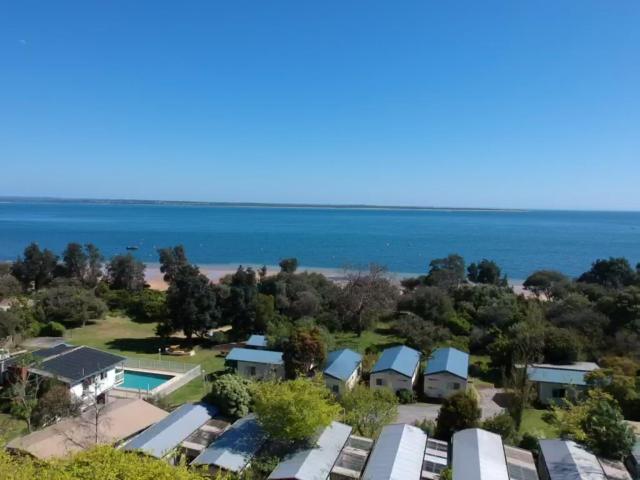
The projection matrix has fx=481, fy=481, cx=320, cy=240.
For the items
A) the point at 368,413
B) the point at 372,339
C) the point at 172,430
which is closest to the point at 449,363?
the point at 368,413

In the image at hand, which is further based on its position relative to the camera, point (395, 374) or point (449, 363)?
point (449, 363)

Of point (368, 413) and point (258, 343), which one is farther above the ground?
point (368, 413)

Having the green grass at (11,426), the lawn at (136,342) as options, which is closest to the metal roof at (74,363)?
the green grass at (11,426)

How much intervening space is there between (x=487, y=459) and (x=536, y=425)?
7718 mm

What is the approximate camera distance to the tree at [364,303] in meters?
39.0

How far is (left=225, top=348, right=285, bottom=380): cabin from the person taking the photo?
88.0 feet

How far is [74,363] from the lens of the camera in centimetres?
2386

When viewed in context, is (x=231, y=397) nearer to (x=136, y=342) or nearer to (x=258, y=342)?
(x=258, y=342)

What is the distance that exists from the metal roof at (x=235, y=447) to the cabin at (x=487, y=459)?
6.60 meters

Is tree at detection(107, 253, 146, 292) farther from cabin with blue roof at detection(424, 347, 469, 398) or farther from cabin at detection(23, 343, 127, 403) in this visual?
cabin with blue roof at detection(424, 347, 469, 398)

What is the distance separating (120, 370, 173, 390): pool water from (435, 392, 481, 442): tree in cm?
1603

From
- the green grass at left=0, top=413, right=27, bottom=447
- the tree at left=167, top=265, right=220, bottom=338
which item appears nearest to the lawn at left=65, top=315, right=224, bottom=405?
the tree at left=167, top=265, right=220, bottom=338

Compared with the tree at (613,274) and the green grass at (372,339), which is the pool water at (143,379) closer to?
the green grass at (372,339)

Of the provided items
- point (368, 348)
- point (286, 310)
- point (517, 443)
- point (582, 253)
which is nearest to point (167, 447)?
point (517, 443)
